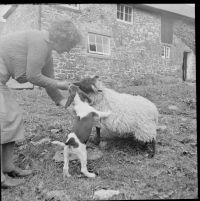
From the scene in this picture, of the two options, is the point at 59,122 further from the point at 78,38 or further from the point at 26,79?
the point at 78,38

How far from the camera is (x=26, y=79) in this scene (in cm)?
349

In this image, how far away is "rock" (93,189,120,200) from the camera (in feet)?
10.0

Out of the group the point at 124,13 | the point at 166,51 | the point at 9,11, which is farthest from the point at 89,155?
the point at 9,11

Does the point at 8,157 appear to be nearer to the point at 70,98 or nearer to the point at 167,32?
the point at 70,98

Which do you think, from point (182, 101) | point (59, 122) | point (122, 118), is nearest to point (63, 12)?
point (122, 118)

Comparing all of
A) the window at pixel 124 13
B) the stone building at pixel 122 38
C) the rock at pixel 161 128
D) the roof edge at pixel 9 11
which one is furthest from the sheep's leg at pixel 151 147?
the roof edge at pixel 9 11

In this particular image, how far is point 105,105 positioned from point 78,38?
3.73 ft

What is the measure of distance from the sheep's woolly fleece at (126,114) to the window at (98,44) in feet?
1.80

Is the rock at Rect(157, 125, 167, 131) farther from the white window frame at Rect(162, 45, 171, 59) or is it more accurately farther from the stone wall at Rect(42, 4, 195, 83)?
the white window frame at Rect(162, 45, 171, 59)

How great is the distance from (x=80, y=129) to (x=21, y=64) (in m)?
1.10

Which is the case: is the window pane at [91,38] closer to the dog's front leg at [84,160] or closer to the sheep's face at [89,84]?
the sheep's face at [89,84]

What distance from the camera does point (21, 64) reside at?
11.2 feet

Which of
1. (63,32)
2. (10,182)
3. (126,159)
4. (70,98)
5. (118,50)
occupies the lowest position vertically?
(10,182)

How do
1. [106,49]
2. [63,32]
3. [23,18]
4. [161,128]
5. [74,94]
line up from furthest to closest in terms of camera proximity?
[161,128]
[106,49]
[23,18]
[74,94]
[63,32]
